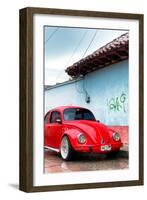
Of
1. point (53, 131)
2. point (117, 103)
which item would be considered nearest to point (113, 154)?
point (117, 103)

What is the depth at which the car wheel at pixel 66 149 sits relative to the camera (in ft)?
19.8

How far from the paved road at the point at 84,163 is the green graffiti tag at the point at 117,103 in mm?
403

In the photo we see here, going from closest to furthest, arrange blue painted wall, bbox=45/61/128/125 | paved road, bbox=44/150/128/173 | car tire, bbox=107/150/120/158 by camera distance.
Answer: paved road, bbox=44/150/128/173, blue painted wall, bbox=45/61/128/125, car tire, bbox=107/150/120/158

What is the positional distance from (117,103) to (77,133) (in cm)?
44

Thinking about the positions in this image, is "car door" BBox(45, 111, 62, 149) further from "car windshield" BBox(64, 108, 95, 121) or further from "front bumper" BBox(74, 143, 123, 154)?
"front bumper" BBox(74, 143, 123, 154)

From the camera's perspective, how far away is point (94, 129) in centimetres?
616

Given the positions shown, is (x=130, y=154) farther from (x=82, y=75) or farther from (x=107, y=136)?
(x=82, y=75)

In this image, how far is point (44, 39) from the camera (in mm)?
5883

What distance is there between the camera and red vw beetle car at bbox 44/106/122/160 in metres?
6.02

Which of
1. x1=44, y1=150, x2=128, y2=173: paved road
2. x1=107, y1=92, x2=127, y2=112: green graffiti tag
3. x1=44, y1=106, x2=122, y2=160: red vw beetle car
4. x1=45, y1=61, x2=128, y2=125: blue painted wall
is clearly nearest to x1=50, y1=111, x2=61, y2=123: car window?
x1=44, y1=106, x2=122, y2=160: red vw beetle car

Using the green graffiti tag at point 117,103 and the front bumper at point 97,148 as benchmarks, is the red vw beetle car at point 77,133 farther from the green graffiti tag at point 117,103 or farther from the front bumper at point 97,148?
the green graffiti tag at point 117,103

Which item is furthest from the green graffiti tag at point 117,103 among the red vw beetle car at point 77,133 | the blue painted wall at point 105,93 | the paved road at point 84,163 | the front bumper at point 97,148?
A: the paved road at point 84,163

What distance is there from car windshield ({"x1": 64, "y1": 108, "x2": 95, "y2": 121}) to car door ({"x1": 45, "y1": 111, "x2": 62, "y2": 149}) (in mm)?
81

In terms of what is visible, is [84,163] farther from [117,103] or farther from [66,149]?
[117,103]
